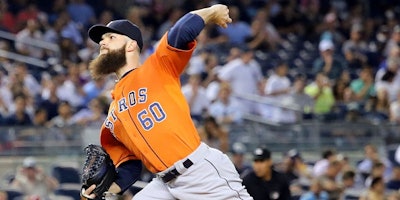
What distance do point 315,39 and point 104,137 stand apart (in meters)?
13.0

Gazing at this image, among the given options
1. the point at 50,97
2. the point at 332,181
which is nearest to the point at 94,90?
the point at 50,97

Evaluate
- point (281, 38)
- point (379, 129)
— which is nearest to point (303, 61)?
point (281, 38)

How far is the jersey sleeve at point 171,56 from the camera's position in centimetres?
609

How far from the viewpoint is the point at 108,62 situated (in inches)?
247

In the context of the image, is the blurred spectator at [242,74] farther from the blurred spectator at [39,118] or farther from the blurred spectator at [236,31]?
the blurred spectator at [39,118]

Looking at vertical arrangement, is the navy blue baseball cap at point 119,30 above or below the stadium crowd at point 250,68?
above

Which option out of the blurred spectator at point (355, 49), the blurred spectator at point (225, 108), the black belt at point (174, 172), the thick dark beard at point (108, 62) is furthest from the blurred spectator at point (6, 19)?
the black belt at point (174, 172)

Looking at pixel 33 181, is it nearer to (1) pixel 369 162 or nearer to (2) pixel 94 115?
(2) pixel 94 115

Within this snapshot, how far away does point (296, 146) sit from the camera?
1360 centimetres

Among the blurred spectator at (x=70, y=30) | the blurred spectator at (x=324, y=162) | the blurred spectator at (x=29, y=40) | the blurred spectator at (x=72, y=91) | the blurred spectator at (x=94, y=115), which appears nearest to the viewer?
the blurred spectator at (x=324, y=162)

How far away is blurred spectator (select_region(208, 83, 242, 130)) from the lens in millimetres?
13797

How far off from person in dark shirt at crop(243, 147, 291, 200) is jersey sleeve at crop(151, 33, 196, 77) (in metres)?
3.03

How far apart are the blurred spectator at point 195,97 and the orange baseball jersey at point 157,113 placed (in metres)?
7.52

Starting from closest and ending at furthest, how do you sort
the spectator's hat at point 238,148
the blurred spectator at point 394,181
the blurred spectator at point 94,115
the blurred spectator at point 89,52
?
1. the spectator's hat at point 238,148
2. the blurred spectator at point 394,181
3. the blurred spectator at point 94,115
4. the blurred spectator at point 89,52
